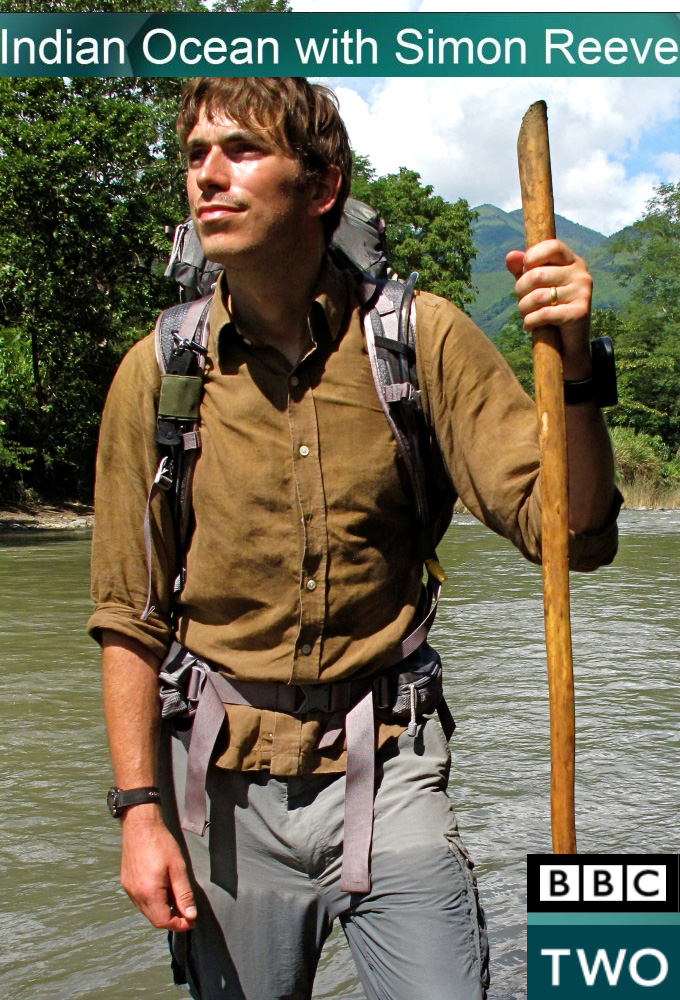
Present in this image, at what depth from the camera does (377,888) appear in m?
2.22

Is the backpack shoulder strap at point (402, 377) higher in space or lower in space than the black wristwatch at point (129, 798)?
higher

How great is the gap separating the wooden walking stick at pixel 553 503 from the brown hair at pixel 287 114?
0.63m

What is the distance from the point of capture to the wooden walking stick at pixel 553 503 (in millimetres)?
1879

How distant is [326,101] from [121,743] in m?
1.33

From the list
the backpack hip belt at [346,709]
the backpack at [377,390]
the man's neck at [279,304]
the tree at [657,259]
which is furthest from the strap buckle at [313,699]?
the tree at [657,259]

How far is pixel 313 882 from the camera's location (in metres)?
2.31

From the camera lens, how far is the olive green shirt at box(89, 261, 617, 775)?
7.48 ft

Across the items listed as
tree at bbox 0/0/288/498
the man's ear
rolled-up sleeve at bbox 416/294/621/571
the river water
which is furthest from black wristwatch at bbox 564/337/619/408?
tree at bbox 0/0/288/498

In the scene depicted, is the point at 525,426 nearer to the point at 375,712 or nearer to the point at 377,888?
the point at 375,712

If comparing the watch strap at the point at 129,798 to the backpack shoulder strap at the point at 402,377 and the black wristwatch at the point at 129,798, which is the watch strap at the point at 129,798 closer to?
the black wristwatch at the point at 129,798

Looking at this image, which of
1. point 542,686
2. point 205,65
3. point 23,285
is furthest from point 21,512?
point 205,65

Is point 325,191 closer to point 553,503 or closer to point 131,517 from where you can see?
point 131,517

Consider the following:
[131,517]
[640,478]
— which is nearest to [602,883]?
[131,517]

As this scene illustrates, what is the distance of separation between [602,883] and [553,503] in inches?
28.0
